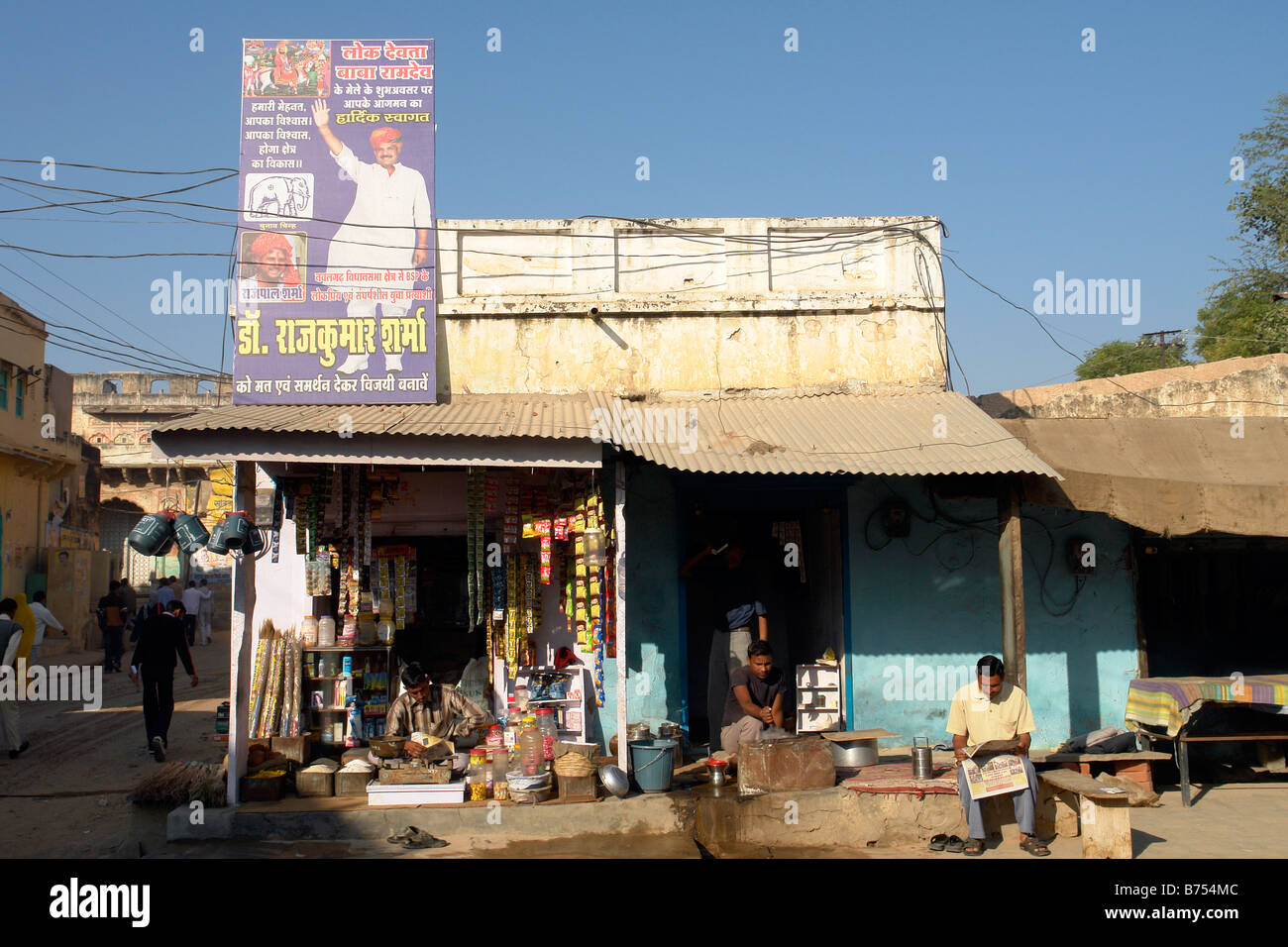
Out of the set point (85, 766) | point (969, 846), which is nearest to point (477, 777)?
point (969, 846)

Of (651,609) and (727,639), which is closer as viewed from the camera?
(651,609)

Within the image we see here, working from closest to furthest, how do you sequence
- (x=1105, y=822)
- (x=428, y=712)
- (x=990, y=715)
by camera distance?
(x=1105, y=822)
(x=990, y=715)
(x=428, y=712)

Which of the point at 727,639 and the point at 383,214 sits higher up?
the point at 383,214

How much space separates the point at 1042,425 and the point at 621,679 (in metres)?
5.02

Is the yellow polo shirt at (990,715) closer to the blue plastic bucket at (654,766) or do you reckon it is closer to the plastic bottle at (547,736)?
the blue plastic bucket at (654,766)

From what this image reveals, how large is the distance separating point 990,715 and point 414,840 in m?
4.46

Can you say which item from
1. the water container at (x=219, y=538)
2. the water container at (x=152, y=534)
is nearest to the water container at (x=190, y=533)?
the water container at (x=152, y=534)

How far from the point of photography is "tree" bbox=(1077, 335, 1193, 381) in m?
36.3

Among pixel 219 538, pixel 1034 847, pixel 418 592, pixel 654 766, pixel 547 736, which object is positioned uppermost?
pixel 219 538

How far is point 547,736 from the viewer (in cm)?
830

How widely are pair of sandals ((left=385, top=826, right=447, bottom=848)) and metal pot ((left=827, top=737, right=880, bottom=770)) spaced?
136 inches

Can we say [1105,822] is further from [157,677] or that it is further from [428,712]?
[157,677]

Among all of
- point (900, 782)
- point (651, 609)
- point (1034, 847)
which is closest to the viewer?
point (1034, 847)
